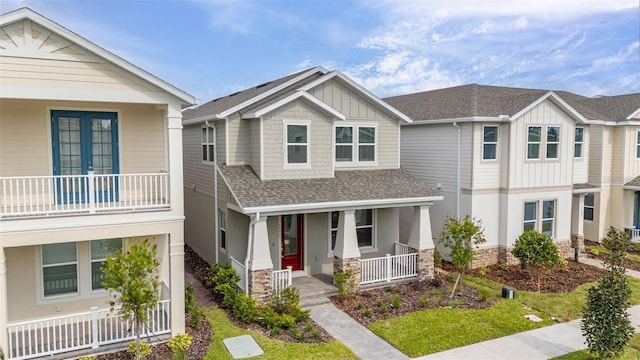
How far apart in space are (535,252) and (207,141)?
12.6 metres

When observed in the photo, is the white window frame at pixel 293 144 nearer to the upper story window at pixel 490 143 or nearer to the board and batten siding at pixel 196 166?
the board and batten siding at pixel 196 166

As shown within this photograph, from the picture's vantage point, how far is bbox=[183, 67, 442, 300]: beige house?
44.0ft

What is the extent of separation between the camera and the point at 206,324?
1152cm

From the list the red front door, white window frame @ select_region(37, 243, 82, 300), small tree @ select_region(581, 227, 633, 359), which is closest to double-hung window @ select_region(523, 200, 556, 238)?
small tree @ select_region(581, 227, 633, 359)

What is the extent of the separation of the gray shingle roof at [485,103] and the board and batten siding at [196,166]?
9.54 meters

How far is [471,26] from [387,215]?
Answer: 1082cm

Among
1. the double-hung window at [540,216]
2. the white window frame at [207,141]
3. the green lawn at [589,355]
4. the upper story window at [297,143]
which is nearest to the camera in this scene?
the green lawn at [589,355]

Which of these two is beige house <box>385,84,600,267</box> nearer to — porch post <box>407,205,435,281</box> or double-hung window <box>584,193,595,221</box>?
porch post <box>407,205,435,281</box>

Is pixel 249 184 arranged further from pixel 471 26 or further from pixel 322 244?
pixel 471 26

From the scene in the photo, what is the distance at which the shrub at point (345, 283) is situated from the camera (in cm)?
1353

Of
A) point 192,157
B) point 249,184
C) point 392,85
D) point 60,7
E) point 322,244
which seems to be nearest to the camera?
point 60,7

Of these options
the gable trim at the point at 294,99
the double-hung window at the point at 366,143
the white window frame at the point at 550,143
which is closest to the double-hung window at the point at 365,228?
the double-hung window at the point at 366,143

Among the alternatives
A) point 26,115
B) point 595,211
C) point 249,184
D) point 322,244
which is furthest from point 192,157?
point 595,211

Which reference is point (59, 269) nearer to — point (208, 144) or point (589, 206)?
point (208, 144)
